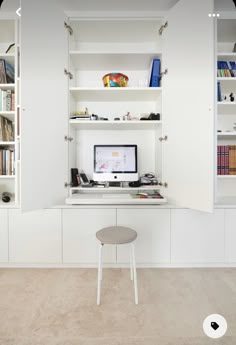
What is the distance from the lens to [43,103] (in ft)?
5.19

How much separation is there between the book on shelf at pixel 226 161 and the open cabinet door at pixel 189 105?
1.41 feet

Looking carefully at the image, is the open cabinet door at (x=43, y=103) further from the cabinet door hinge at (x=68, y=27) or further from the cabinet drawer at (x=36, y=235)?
the cabinet drawer at (x=36, y=235)

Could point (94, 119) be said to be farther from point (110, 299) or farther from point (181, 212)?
point (110, 299)

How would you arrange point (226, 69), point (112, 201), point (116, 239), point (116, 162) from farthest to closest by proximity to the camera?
point (116, 162) < point (226, 69) < point (112, 201) < point (116, 239)

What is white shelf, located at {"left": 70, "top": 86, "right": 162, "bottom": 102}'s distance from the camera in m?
1.77

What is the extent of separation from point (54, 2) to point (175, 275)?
2512 mm

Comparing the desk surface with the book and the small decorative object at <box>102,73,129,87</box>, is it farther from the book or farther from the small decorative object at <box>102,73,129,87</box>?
the small decorative object at <box>102,73,129,87</box>

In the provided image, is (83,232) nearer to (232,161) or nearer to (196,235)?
(196,235)

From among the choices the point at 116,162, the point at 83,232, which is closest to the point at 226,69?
the point at 116,162

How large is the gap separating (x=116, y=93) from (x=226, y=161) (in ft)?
4.10

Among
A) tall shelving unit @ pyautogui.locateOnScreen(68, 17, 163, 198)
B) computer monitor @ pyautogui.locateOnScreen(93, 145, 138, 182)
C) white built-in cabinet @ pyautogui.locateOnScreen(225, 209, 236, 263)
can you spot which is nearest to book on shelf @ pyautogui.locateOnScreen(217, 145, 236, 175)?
white built-in cabinet @ pyautogui.locateOnScreen(225, 209, 236, 263)

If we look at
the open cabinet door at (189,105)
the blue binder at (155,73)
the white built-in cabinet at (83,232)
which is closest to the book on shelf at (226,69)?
the open cabinet door at (189,105)

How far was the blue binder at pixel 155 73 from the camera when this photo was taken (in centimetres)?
180

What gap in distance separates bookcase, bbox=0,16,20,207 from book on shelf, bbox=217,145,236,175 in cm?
189
